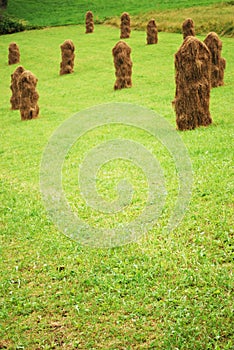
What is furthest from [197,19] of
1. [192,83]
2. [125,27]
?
[192,83]

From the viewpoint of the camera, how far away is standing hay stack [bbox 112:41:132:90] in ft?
67.8

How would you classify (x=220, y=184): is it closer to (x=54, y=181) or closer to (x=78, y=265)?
(x=78, y=265)

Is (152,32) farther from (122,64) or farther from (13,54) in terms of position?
(122,64)

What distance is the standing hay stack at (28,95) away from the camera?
709 inches

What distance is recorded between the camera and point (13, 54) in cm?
3195

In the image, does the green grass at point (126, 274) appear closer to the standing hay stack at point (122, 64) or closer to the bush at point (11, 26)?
the standing hay stack at point (122, 64)

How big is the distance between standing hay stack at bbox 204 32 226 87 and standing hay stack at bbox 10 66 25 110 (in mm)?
8216

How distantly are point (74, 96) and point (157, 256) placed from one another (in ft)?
55.6

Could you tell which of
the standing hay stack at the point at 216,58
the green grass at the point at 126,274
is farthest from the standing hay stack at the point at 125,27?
the green grass at the point at 126,274

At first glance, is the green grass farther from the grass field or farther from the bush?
the bush

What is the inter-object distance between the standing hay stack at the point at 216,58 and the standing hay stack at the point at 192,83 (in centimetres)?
611

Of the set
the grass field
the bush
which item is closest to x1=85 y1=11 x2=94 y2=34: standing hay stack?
the grass field

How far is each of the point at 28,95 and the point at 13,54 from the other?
49.9 ft

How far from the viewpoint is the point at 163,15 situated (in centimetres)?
3944
